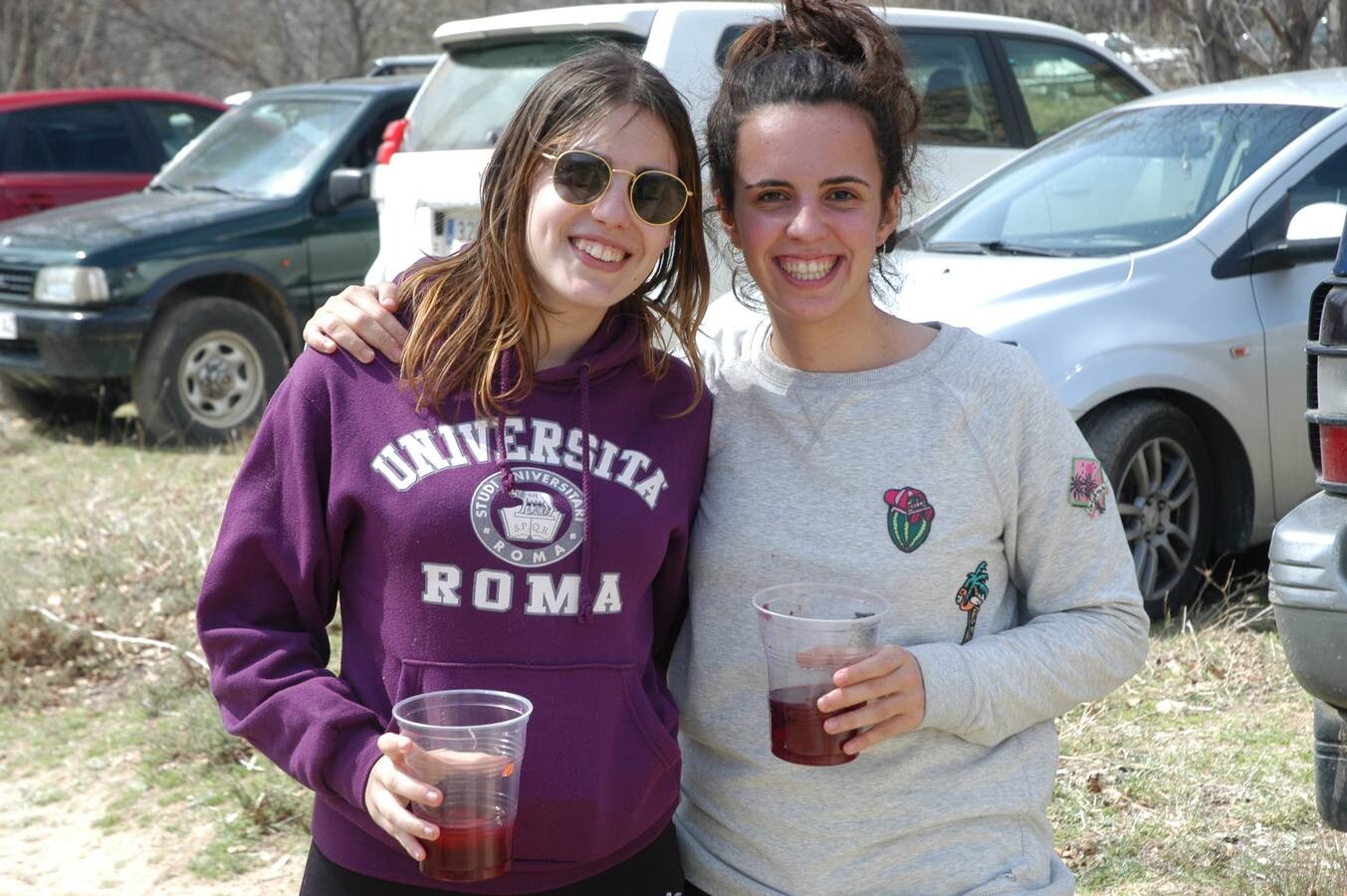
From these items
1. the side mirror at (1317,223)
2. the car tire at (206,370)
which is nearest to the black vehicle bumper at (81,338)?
the car tire at (206,370)

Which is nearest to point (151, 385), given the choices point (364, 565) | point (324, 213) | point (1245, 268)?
point (324, 213)

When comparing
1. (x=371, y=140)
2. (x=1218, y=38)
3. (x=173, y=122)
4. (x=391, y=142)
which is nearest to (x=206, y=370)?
(x=391, y=142)

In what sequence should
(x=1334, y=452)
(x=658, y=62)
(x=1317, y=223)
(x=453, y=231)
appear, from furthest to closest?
1. (x=453, y=231)
2. (x=658, y=62)
3. (x=1317, y=223)
4. (x=1334, y=452)

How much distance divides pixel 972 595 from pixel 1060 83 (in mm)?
6450

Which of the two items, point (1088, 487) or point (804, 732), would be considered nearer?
point (804, 732)

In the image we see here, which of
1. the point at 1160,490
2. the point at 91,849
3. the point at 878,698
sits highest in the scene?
the point at 878,698

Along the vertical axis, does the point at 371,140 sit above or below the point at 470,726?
above

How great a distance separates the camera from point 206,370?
921 cm

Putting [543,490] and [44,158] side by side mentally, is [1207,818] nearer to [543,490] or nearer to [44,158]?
[543,490]

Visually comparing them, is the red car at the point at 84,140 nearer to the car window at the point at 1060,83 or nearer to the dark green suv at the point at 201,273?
the dark green suv at the point at 201,273

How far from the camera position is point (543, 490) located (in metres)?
2.08

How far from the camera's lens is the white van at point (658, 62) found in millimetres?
6961

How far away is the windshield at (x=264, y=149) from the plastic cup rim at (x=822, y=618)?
26.8ft

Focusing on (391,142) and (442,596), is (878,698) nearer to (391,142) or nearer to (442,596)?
(442,596)
